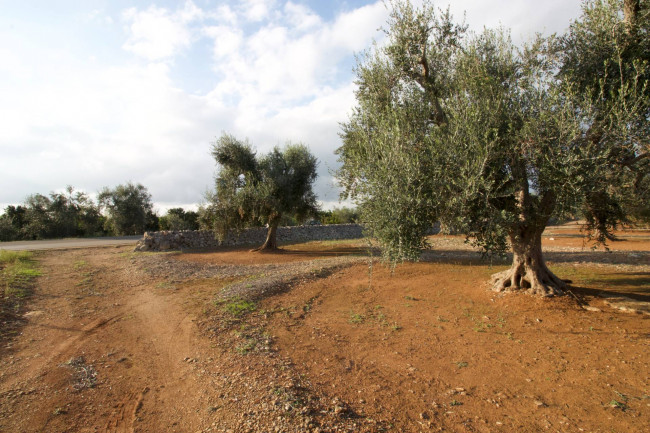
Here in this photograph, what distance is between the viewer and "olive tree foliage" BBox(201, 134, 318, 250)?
22.0m

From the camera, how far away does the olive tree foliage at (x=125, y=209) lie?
4231 centimetres

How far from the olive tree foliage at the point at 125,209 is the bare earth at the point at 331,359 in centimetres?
3400

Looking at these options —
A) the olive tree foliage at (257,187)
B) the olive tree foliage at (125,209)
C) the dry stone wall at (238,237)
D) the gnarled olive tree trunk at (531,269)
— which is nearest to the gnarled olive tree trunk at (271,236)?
the olive tree foliage at (257,187)

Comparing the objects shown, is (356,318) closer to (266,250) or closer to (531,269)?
(531,269)

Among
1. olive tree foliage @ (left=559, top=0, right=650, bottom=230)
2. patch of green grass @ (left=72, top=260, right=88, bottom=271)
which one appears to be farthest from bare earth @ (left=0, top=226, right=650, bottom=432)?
patch of green grass @ (left=72, top=260, right=88, bottom=271)

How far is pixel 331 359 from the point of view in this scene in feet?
21.2

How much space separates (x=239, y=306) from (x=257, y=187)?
13.1 metres

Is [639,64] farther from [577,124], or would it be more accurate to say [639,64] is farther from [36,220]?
[36,220]

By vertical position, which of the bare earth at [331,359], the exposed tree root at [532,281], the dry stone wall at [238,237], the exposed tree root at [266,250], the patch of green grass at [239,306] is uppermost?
the dry stone wall at [238,237]

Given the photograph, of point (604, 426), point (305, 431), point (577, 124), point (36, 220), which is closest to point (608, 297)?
point (577, 124)

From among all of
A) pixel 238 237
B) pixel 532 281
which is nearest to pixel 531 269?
pixel 532 281

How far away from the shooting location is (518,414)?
4.60 metres

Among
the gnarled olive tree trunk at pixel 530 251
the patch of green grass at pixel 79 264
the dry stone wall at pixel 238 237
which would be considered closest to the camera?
the gnarled olive tree trunk at pixel 530 251

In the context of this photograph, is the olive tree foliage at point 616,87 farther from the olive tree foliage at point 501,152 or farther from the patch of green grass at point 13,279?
the patch of green grass at point 13,279
